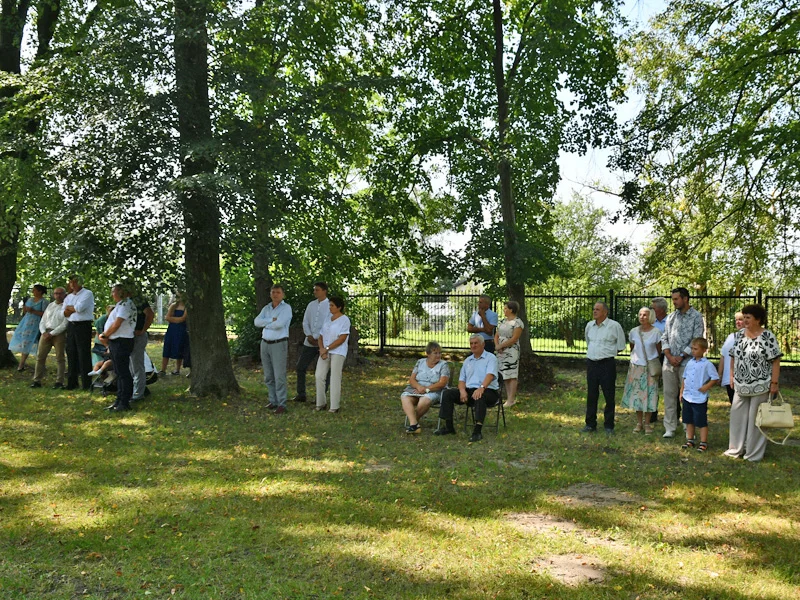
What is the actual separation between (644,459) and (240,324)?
39.5 feet

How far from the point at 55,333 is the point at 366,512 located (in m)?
8.64

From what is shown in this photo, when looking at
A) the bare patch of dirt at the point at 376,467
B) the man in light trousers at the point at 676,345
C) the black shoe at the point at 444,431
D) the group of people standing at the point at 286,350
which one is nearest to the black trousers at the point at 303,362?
the group of people standing at the point at 286,350

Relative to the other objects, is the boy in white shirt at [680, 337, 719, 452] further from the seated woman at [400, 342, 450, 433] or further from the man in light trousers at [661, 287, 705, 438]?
the seated woman at [400, 342, 450, 433]

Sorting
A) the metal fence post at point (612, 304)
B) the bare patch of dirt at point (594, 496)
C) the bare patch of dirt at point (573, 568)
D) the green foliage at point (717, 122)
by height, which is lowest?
the bare patch of dirt at point (573, 568)

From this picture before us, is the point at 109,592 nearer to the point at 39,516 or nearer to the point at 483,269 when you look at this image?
the point at 39,516

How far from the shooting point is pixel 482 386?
29.7 ft

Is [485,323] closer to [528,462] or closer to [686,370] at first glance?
[686,370]

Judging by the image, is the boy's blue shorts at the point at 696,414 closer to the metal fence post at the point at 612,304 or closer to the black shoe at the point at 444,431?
the black shoe at the point at 444,431

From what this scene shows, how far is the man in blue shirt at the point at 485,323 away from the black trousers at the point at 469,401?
2796 millimetres

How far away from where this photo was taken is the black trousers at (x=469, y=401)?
8.99 metres

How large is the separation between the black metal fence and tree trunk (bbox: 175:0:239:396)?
21.8 ft

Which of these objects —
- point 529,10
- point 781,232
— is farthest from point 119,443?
point 781,232

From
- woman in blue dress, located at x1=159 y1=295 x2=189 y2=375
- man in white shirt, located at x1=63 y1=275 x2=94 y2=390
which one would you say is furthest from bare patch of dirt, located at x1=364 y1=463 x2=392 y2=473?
woman in blue dress, located at x1=159 y1=295 x2=189 y2=375

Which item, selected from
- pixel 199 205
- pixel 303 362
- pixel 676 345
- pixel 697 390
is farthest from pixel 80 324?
pixel 697 390
